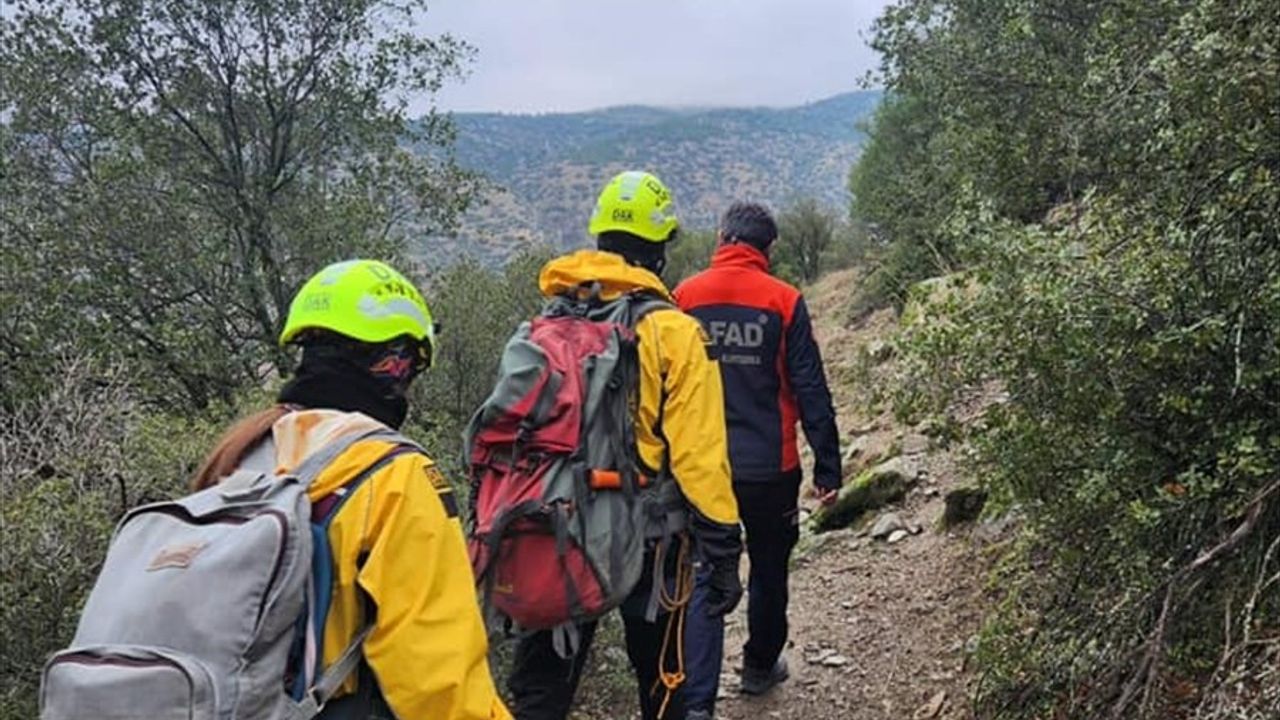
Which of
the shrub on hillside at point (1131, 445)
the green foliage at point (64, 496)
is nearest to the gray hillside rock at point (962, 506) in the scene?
the shrub on hillside at point (1131, 445)

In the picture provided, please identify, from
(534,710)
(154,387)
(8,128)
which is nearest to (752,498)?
(534,710)

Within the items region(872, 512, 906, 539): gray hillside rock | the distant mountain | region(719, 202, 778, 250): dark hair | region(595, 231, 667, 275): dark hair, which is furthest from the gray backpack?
the distant mountain

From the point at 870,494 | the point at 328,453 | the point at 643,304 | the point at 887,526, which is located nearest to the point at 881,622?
the point at 887,526

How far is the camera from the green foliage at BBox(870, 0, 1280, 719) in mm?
3146

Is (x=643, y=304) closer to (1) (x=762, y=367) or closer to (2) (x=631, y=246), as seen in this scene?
(2) (x=631, y=246)

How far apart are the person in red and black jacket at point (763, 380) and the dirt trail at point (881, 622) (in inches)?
27.9

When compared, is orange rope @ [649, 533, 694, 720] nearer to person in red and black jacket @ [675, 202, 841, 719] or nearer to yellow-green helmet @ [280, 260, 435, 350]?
person in red and black jacket @ [675, 202, 841, 719]

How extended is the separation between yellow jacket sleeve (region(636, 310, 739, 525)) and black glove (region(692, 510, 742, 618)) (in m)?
0.03

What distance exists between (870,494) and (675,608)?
4660 millimetres

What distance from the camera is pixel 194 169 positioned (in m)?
12.1

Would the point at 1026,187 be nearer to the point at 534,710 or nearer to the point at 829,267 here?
the point at 534,710

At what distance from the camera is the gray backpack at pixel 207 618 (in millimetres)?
1693

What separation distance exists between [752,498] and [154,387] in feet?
26.1

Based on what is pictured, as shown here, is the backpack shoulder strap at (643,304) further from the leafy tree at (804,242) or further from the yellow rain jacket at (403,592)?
the leafy tree at (804,242)
